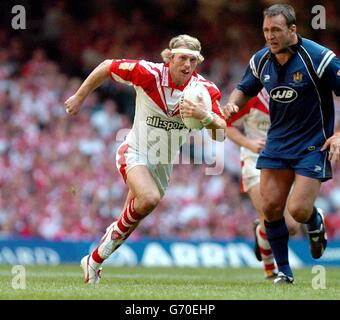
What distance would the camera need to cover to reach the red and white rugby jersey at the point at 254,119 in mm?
12320

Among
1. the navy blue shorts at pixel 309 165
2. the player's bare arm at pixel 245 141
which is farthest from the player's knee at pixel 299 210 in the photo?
the player's bare arm at pixel 245 141

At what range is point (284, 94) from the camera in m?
9.45

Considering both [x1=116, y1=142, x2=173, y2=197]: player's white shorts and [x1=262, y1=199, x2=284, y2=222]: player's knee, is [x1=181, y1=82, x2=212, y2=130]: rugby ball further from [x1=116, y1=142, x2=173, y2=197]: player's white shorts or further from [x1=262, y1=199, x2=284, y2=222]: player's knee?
[x1=262, y1=199, x2=284, y2=222]: player's knee

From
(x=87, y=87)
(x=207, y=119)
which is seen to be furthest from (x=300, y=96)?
(x=87, y=87)

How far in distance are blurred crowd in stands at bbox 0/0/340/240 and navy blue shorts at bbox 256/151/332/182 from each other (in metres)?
7.35

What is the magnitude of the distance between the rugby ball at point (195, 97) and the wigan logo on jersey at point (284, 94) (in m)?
0.75

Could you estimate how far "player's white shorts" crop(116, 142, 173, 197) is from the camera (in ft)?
31.8

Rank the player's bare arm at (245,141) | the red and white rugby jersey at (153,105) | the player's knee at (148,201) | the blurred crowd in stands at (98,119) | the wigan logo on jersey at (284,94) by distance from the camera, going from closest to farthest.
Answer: the player's knee at (148,201) → the wigan logo on jersey at (284,94) → the red and white rugby jersey at (153,105) → the player's bare arm at (245,141) → the blurred crowd in stands at (98,119)

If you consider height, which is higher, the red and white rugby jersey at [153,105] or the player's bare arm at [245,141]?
the red and white rugby jersey at [153,105]

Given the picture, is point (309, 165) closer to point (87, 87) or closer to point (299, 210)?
point (299, 210)

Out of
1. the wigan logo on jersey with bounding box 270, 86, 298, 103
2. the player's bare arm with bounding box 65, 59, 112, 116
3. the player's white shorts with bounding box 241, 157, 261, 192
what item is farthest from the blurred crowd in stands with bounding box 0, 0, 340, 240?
the wigan logo on jersey with bounding box 270, 86, 298, 103

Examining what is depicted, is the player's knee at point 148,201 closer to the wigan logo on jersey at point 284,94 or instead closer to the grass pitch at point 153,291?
the grass pitch at point 153,291
